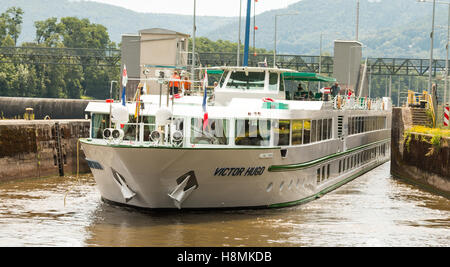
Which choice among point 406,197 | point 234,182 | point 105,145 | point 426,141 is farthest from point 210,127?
point 426,141

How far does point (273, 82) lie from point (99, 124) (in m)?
6.17

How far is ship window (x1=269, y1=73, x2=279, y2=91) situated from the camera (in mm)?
24547

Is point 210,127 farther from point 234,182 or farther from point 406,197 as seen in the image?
point 406,197

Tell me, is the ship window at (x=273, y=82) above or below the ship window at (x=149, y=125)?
above

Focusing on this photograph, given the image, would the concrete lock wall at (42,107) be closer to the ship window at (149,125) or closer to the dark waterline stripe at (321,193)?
the dark waterline stripe at (321,193)

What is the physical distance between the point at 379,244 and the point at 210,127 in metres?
5.69

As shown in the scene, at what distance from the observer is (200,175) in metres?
19.4

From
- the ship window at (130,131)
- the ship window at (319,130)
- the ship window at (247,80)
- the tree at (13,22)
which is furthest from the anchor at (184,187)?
the tree at (13,22)

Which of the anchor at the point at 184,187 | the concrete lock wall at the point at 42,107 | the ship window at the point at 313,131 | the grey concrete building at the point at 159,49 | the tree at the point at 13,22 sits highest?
the tree at the point at 13,22

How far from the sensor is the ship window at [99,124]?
2220 cm

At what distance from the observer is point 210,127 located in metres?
20.6

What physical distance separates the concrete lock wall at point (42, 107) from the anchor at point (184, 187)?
39700 mm

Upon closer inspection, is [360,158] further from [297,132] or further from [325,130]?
[297,132]

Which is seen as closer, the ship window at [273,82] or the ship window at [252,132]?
the ship window at [252,132]
